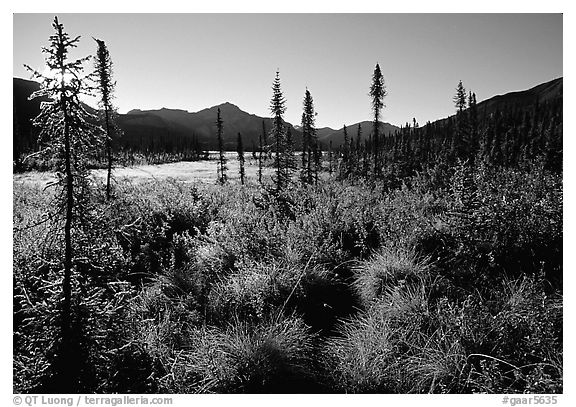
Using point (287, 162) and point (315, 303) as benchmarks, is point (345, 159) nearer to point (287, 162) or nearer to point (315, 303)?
point (287, 162)

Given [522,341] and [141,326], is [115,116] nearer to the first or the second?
[141,326]

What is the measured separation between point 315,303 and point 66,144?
303 cm

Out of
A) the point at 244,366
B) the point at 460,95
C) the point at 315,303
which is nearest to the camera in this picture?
the point at 244,366

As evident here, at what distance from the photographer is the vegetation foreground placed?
2.86 m

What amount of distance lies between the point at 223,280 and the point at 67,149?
2.58m

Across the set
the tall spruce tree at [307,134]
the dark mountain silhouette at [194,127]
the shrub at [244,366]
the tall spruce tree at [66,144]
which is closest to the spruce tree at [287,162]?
the tall spruce tree at [307,134]

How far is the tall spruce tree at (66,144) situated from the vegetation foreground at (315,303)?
7cm

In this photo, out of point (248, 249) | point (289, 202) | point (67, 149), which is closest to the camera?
point (67, 149)

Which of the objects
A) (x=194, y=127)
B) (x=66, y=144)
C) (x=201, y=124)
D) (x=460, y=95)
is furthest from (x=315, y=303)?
(x=201, y=124)

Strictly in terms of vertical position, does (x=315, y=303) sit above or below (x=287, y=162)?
below

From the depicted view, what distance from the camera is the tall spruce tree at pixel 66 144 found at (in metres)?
2.34

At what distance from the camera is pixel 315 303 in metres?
3.98
